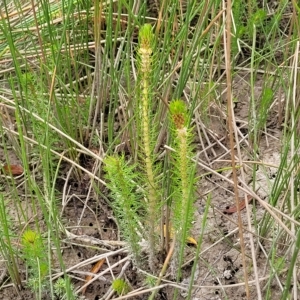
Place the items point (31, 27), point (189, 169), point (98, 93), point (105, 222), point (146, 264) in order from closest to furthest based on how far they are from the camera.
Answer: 1. point (189, 169)
2. point (146, 264)
3. point (105, 222)
4. point (98, 93)
5. point (31, 27)

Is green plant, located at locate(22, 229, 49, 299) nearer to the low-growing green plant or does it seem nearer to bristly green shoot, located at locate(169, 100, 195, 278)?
the low-growing green plant

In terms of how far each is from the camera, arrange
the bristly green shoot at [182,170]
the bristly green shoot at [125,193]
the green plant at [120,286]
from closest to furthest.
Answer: the bristly green shoot at [182,170] → the bristly green shoot at [125,193] → the green plant at [120,286]

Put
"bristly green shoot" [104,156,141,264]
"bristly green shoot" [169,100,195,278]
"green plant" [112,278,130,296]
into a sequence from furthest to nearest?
"green plant" [112,278,130,296] → "bristly green shoot" [104,156,141,264] → "bristly green shoot" [169,100,195,278]

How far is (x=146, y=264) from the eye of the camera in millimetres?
1299

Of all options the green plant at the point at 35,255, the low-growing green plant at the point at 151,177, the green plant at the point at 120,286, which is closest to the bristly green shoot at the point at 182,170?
the low-growing green plant at the point at 151,177

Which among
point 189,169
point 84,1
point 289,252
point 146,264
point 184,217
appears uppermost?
point 84,1

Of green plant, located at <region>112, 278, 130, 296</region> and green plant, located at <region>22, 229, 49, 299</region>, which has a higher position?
green plant, located at <region>22, 229, 49, 299</region>

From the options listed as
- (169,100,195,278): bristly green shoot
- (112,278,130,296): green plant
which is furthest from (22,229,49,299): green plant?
(169,100,195,278): bristly green shoot

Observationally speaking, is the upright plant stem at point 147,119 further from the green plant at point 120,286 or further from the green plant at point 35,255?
the green plant at point 35,255

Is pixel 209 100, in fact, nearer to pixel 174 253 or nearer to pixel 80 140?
pixel 80 140

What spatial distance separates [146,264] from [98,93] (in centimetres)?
53

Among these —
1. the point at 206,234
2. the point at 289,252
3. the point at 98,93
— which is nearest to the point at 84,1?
the point at 98,93

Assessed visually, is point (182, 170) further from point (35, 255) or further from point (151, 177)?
point (35, 255)

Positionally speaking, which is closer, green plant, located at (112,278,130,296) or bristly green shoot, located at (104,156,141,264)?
bristly green shoot, located at (104,156,141,264)
